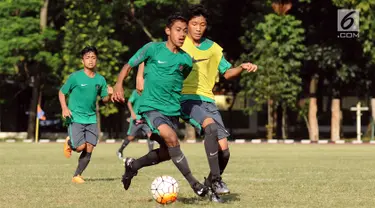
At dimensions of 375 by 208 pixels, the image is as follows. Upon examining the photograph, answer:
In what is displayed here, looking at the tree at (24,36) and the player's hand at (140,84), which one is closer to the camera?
the player's hand at (140,84)

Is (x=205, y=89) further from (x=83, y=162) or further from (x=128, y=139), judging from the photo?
(x=128, y=139)

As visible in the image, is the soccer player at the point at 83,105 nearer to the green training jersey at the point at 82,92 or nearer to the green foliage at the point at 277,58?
the green training jersey at the point at 82,92

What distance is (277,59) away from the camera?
4294cm

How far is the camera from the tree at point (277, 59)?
1674 inches

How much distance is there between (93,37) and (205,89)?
32794mm

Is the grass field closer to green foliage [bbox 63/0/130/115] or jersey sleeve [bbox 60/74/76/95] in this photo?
jersey sleeve [bbox 60/74/76/95]

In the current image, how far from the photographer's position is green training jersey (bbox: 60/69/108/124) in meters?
16.0

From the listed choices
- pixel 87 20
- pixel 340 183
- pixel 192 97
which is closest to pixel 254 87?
pixel 87 20

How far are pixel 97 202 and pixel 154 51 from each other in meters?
1.94

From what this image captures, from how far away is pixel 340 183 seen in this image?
1481 cm

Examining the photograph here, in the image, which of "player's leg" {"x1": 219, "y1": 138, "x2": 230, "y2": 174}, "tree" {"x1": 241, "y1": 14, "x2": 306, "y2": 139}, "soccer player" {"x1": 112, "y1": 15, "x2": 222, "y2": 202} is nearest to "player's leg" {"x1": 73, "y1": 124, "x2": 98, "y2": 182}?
"player's leg" {"x1": 219, "y1": 138, "x2": 230, "y2": 174}

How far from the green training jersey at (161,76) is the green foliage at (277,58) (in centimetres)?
3129

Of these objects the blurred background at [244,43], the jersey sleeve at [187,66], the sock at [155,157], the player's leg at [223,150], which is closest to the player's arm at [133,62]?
the jersey sleeve at [187,66]

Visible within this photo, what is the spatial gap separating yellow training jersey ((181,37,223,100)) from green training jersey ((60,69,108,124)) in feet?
13.4
